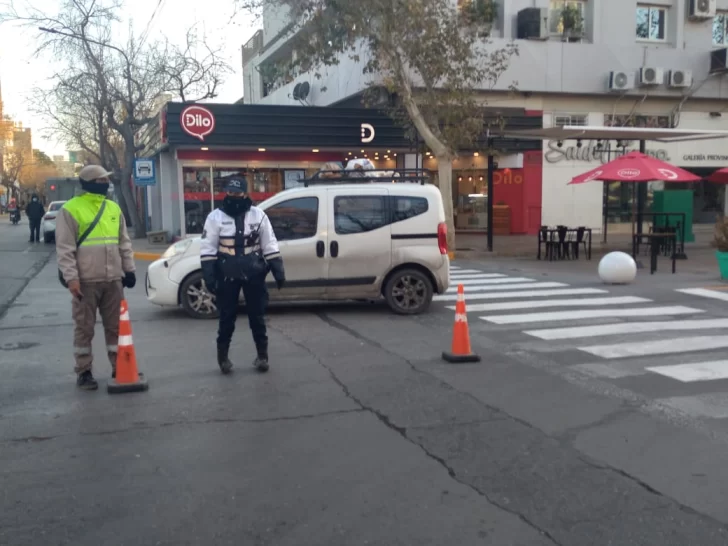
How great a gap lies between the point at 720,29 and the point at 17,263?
89.4ft

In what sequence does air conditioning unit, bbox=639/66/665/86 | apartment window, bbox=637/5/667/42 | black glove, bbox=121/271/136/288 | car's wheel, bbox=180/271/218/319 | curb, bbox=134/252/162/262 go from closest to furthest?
1. black glove, bbox=121/271/136/288
2. car's wheel, bbox=180/271/218/319
3. curb, bbox=134/252/162/262
4. air conditioning unit, bbox=639/66/665/86
5. apartment window, bbox=637/5/667/42

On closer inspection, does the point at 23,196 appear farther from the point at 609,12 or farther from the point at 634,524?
the point at 634,524

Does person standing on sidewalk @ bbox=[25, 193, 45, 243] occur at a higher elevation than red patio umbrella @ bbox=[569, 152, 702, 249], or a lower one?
lower

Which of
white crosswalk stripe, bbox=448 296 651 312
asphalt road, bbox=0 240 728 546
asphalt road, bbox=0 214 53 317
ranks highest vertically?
asphalt road, bbox=0 214 53 317

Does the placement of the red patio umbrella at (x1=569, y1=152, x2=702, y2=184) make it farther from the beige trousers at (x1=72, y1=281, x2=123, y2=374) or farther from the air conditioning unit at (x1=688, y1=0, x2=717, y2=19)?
the beige trousers at (x1=72, y1=281, x2=123, y2=374)

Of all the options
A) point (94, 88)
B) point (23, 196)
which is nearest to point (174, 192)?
point (94, 88)

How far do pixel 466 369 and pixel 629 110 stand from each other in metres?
23.9

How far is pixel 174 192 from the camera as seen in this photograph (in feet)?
83.9

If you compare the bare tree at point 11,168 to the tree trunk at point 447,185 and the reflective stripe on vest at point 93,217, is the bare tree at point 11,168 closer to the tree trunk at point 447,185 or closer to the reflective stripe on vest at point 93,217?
the tree trunk at point 447,185

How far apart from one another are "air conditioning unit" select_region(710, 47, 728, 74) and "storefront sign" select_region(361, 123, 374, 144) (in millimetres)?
13969

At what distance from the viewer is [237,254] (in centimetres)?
729

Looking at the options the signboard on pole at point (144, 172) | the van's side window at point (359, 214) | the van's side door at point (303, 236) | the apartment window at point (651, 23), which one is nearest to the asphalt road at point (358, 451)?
the van's side door at point (303, 236)

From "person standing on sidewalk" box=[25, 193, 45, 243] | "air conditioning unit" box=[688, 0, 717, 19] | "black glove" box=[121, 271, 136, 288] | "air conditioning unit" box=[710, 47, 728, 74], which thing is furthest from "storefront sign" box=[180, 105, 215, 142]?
"air conditioning unit" box=[710, 47, 728, 74]

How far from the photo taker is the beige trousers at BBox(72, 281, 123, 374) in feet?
22.6
